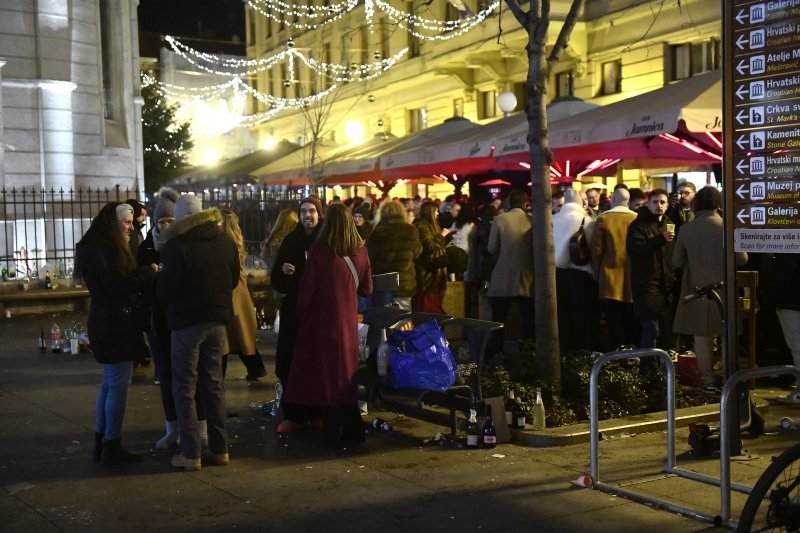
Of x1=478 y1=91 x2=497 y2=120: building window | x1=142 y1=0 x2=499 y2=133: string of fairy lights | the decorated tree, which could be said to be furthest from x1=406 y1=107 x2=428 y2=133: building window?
the decorated tree

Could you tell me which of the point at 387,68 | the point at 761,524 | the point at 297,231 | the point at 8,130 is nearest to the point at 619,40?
the point at 387,68

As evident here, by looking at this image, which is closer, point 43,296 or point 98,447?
point 98,447

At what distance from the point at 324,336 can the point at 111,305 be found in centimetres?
156

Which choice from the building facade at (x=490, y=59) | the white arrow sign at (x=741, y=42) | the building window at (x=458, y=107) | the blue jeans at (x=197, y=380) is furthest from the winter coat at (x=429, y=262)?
the building window at (x=458, y=107)

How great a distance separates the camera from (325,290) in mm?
7891

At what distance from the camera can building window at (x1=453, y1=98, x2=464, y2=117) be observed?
34.1m

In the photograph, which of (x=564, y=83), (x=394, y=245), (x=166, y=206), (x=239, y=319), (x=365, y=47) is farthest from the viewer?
(x=365, y=47)

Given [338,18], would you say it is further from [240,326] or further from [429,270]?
[240,326]

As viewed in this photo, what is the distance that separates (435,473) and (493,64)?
83.0 feet

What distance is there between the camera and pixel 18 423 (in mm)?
9039

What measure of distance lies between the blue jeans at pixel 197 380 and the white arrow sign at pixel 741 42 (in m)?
4.06

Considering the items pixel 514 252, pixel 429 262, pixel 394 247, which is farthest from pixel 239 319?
pixel 514 252

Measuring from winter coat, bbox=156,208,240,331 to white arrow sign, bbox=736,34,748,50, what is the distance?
151 inches

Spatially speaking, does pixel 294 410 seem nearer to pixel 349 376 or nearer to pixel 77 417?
pixel 349 376
